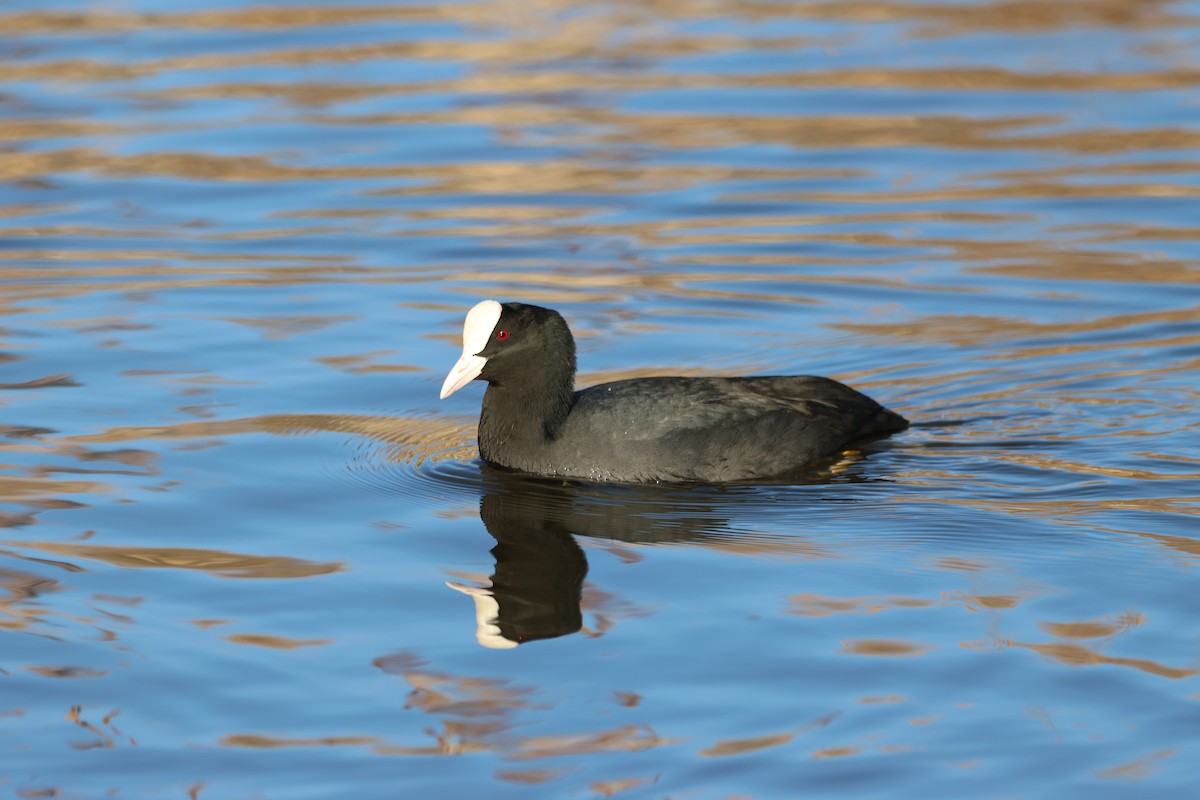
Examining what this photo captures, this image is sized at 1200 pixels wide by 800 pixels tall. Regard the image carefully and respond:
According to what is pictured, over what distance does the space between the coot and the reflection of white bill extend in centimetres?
119

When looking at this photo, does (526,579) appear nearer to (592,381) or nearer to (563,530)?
(563,530)

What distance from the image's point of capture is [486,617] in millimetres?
5535

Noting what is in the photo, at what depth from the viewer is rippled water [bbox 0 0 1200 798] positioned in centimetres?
477

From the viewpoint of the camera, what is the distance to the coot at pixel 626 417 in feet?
22.5

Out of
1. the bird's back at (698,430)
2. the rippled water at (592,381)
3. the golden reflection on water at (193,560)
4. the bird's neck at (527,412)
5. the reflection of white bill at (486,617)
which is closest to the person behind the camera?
the rippled water at (592,381)

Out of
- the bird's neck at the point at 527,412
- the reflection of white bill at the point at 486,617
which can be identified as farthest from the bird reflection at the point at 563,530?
the bird's neck at the point at 527,412

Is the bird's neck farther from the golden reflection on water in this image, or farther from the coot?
the golden reflection on water

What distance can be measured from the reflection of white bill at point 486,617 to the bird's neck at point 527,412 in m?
1.25

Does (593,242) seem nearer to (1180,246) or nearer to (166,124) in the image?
(1180,246)

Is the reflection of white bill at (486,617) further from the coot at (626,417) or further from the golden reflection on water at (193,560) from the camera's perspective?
the coot at (626,417)

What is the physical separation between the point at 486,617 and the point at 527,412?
1.59 m

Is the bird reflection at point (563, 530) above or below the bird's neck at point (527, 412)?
below

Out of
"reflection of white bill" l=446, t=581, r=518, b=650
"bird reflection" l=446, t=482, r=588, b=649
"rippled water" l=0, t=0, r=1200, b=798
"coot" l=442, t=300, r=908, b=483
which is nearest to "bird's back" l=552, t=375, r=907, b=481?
"coot" l=442, t=300, r=908, b=483

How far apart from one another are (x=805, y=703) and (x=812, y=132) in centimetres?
873
